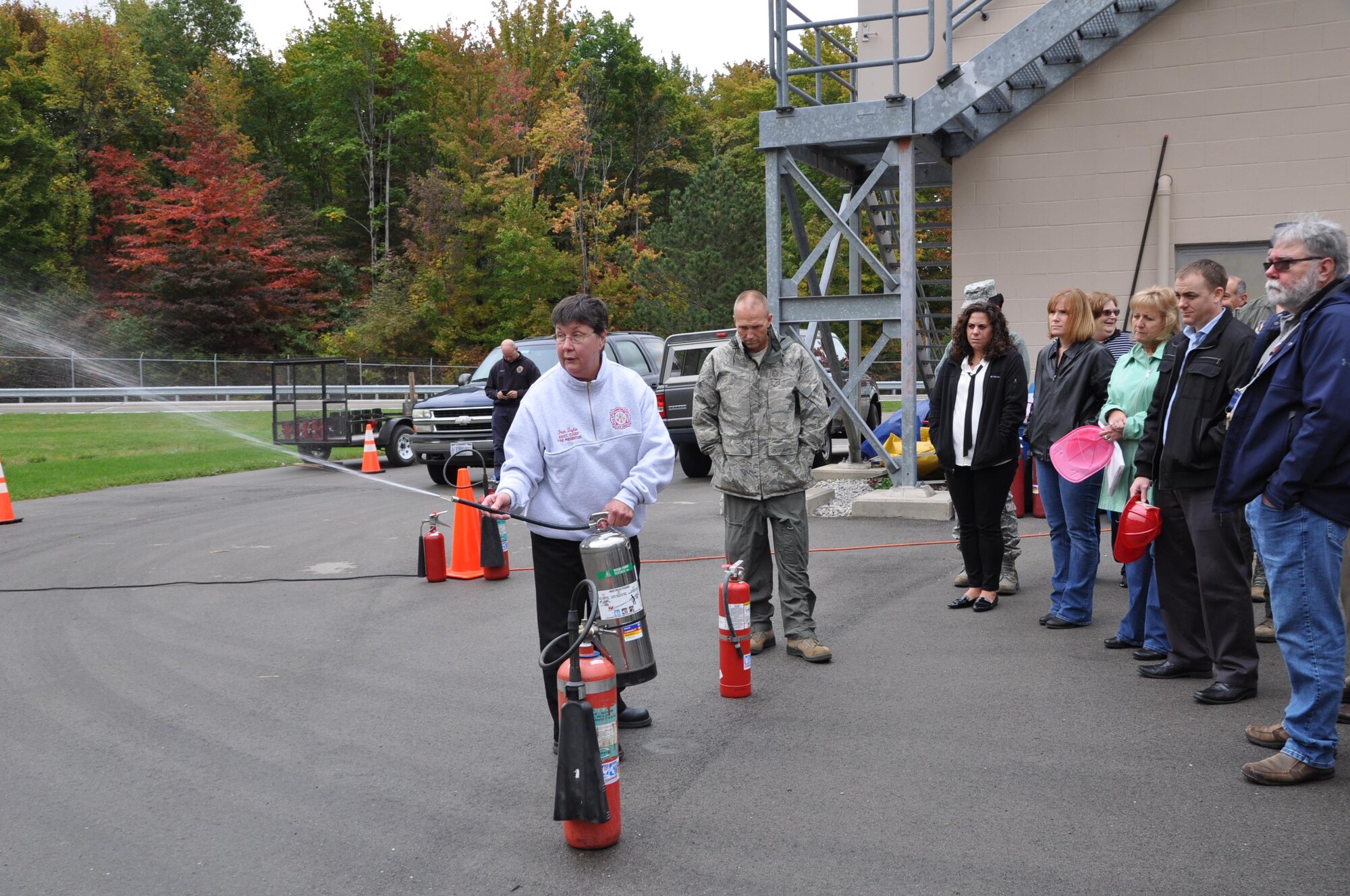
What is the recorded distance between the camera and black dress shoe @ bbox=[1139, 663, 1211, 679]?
586 centimetres

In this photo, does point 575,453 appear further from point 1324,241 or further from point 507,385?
point 507,385

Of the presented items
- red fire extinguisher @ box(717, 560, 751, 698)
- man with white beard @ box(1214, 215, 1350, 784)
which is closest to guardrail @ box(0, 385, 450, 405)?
red fire extinguisher @ box(717, 560, 751, 698)

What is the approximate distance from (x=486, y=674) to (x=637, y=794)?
2028 mm

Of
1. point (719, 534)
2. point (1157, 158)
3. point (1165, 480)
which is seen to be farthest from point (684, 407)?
point (1165, 480)

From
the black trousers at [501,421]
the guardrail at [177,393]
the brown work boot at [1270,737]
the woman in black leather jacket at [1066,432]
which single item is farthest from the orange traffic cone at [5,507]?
the guardrail at [177,393]

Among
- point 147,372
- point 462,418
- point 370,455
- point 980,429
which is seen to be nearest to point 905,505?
point 980,429

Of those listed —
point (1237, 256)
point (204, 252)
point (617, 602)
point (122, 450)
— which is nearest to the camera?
point (617, 602)

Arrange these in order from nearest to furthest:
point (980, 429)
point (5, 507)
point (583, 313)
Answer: point (583, 313) < point (980, 429) < point (5, 507)

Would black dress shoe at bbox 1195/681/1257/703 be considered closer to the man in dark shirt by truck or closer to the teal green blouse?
the teal green blouse

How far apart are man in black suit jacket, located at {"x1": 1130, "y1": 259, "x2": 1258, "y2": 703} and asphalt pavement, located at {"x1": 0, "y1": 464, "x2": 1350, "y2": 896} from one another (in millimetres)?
275

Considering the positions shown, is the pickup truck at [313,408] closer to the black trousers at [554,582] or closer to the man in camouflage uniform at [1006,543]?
the man in camouflage uniform at [1006,543]

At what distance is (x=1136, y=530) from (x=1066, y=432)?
135 centimetres

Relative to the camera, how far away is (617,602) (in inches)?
175

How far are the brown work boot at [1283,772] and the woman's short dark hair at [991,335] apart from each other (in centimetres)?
350
